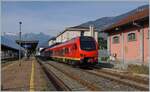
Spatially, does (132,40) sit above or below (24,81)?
above

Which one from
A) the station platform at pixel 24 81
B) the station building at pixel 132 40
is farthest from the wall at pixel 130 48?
the station platform at pixel 24 81

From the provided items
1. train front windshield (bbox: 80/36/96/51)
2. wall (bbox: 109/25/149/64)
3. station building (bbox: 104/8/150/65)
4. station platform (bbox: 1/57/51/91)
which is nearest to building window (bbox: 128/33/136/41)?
station building (bbox: 104/8/150/65)

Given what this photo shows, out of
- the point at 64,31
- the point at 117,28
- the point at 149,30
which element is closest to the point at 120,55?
the point at 117,28

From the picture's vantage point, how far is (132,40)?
36.3 meters

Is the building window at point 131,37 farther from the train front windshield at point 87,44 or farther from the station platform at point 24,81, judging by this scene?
the station platform at point 24,81

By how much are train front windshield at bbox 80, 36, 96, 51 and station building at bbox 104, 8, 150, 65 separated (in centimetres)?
537

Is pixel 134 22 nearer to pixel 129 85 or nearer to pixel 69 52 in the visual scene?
pixel 69 52

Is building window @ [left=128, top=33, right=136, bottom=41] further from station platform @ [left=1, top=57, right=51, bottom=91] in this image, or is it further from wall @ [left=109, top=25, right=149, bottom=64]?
station platform @ [left=1, top=57, right=51, bottom=91]

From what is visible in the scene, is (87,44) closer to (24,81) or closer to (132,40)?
(132,40)

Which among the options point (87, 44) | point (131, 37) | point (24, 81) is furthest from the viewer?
point (131, 37)

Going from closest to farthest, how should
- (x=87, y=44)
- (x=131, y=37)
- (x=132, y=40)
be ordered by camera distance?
(x=87, y=44) < (x=132, y=40) < (x=131, y=37)

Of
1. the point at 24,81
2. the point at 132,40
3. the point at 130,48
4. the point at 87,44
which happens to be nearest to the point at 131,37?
the point at 132,40

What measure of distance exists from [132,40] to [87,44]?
7.96 metres

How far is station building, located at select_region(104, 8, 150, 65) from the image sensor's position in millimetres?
32719
